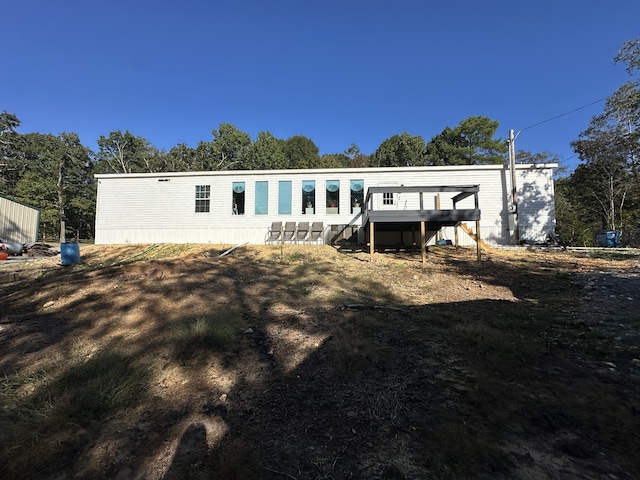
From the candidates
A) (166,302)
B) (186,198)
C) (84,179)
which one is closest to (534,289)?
(166,302)

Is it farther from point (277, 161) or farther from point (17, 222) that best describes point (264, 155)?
point (17, 222)

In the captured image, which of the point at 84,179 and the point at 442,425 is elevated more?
the point at 84,179

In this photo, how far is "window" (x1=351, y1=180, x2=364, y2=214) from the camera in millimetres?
14984

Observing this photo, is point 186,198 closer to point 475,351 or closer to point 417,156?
point 475,351

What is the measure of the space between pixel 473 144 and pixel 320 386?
3471cm

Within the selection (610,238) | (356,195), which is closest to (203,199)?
(356,195)

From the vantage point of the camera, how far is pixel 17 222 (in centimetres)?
1952

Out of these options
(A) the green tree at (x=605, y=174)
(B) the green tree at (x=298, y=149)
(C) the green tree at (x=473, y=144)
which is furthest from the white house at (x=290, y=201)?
(B) the green tree at (x=298, y=149)

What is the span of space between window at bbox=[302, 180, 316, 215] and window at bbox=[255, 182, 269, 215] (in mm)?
1734

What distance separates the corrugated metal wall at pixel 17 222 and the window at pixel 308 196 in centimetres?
1729

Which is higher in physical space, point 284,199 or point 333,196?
point 333,196

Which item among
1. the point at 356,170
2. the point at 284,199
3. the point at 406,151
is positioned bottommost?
the point at 284,199

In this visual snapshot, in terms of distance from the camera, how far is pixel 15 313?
5.24 meters

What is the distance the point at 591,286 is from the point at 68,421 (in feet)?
25.2
